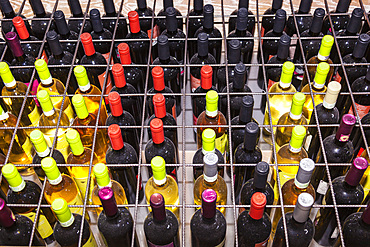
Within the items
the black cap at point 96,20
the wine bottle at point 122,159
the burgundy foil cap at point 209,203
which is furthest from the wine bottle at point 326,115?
the black cap at point 96,20

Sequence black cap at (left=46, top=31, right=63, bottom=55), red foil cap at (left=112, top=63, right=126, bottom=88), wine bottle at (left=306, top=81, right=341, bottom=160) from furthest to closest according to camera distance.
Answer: black cap at (left=46, top=31, right=63, bottom=55), red foil cap at (left=112, top=63, right=126, bottom=88), wine bottle at (left=306, top=81, right=341, bottom=160)

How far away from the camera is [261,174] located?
97 cm

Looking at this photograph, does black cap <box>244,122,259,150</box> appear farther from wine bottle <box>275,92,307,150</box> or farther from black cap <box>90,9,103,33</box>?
black cap <box>90,9,103,33</box>

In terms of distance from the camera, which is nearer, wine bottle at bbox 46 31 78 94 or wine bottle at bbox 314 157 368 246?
wine bottle at bbox 314 157 368 246

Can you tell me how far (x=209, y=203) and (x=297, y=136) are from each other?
28 centimetres

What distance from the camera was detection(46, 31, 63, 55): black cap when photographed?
1297 millimetres

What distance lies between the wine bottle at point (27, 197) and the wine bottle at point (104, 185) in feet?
0.44

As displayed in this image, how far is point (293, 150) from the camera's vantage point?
1.07m

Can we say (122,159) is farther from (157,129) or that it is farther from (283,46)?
(283,46)

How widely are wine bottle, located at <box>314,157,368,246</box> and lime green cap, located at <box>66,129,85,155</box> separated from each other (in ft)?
2.07

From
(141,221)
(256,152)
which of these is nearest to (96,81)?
(141,221)

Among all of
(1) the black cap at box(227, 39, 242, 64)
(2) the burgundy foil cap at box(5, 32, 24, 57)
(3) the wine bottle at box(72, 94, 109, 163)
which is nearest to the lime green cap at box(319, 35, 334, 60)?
(1) the black cap at box(227, 39, 242, 64)

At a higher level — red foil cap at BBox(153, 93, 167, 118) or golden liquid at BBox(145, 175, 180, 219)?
red foil cap at BBox(153, 93, 167, 118)

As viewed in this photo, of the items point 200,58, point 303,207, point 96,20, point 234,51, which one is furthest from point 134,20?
point 303,207
